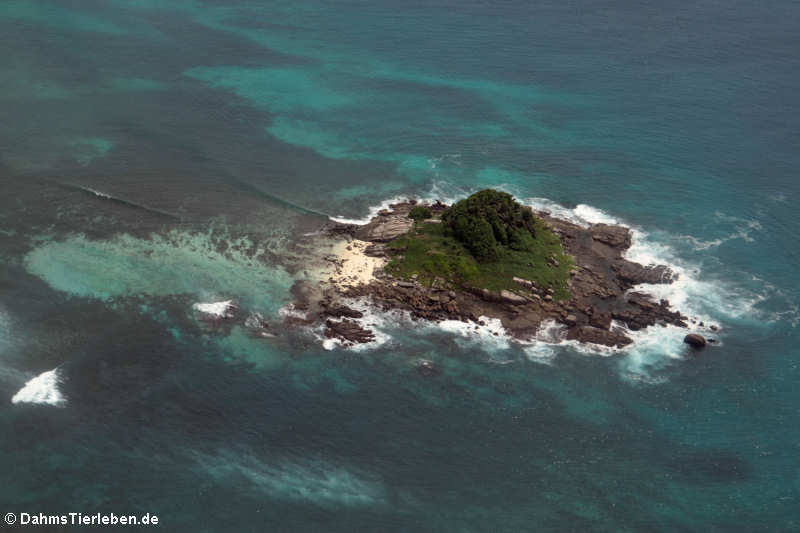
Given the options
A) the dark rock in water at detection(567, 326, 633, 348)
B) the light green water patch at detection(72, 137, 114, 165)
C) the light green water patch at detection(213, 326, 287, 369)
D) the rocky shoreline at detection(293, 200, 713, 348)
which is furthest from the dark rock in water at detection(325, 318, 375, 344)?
the light green water patch at detection(72, 137, 114, 165)

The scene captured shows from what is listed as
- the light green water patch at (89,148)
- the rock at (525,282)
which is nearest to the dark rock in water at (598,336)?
the rock at (525,282)

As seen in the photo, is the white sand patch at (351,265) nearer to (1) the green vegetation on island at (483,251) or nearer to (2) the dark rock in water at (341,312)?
(1) the green vegetation on island at (483,251)

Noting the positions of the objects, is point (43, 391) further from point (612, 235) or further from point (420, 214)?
point (612, 235)

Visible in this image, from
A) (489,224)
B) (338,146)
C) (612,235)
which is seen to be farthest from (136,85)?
(612,235)

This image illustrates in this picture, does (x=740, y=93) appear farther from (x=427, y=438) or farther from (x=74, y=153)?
(x=74, y=153)

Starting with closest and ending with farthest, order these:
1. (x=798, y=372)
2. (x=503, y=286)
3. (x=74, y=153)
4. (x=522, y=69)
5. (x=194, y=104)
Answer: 1. (x=798, y=372)
2. (x=503, y=286)
3. (x=74, y=153)
4. (x=194, y=104)
5. (x=522, y=69)

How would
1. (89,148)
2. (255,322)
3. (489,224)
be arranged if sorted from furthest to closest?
(89,148), (489,224), (255,322)

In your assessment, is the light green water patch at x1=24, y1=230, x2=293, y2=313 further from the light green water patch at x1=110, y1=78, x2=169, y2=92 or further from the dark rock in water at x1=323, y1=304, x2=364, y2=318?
the light green water patch at x1=110, y1=78, x2=169, y2=92

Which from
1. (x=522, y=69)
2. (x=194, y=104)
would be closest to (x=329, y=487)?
(x=194, y=104)
